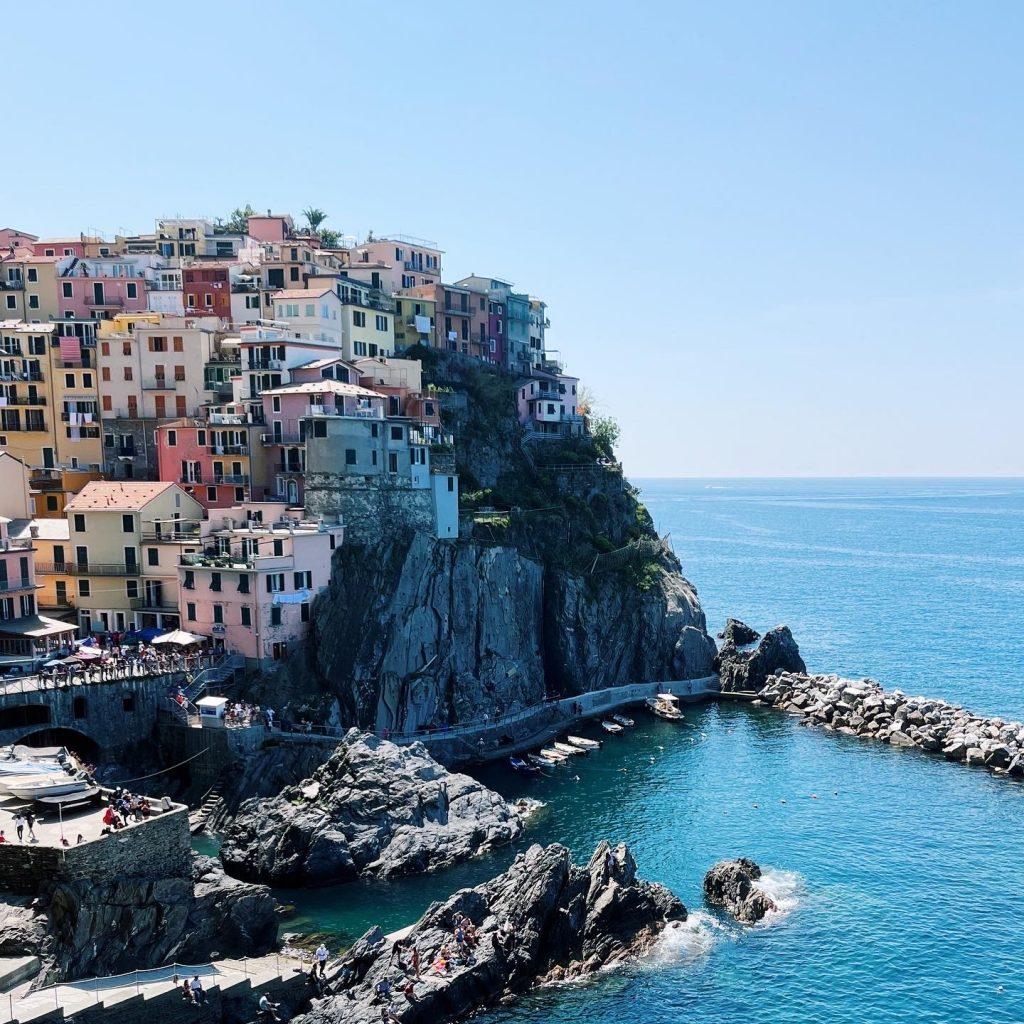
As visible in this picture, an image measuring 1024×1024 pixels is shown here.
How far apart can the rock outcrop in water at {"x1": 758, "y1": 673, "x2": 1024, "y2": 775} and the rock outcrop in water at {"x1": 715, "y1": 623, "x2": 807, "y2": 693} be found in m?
1.49

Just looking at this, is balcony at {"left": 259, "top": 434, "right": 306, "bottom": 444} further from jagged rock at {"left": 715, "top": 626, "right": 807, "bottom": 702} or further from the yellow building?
jagged rock at {"left": 715, "top": 626, "right": 807, "bottom": 702}

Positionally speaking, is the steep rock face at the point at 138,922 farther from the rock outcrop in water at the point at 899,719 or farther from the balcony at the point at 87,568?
the rock outcrop in water at the point at 899,719

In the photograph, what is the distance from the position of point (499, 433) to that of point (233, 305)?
28.8 metres

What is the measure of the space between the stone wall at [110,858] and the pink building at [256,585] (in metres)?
26.2

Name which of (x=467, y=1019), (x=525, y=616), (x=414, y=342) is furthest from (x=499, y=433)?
(x=467, y=1019)

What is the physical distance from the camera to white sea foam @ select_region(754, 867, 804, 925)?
5441 centimetres

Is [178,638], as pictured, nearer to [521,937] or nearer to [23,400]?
[521,937]


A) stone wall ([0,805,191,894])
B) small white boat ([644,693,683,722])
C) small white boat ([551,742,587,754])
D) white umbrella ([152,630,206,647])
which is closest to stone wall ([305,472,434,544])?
white umbrella ([152,630,206,647])

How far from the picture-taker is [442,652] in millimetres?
81375

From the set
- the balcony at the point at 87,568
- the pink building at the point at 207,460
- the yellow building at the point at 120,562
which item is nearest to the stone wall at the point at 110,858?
the yellow building at the point at 120,562

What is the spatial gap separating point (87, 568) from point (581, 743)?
39209 millimetres

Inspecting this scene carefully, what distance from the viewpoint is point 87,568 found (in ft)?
254

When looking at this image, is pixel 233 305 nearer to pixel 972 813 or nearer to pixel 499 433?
pixel 499 433

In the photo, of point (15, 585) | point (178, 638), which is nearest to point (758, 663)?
point (178, 638)
